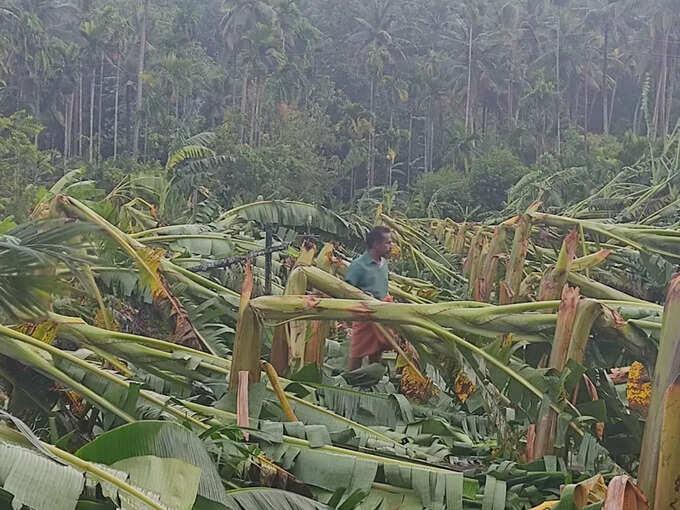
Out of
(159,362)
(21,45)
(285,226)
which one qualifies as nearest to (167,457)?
(159,362)

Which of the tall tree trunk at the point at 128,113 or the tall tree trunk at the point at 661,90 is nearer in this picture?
the tall tree trunk at the point at 661,90

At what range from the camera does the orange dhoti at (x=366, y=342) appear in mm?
3779

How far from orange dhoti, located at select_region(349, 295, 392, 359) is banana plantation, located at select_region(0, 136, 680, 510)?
114mm

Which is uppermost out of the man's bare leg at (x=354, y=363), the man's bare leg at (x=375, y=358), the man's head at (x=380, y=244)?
the man's head at (x=380, y=244)

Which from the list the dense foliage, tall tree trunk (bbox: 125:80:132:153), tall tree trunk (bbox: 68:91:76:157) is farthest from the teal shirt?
tall tree trunk (bbox: 68:91:76:157)

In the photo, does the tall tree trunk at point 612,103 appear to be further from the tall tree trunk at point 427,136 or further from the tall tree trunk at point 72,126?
the tall tree trunk at point 72,126

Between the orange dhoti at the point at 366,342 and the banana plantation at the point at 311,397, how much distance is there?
4.5 inches

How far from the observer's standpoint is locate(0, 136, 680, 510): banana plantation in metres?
1.58

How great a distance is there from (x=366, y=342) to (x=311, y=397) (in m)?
1.01

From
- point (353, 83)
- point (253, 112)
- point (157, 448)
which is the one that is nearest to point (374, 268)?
point (157, 448)

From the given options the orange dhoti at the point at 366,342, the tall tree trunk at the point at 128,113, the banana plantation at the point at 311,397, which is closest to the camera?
the banana plantation at the point at 311,397

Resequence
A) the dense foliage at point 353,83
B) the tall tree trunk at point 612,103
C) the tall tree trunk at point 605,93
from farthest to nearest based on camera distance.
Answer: the tall tree trunk at point 612,103, the tall tree trunk at point 605,93, the dense foliage at point 353,83

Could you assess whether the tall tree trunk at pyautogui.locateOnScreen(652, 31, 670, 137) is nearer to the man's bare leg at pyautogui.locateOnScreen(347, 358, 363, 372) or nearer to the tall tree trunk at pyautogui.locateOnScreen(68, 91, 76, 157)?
the tall tree trunk at pyautogui.locateOnScreen(68, 91, 76, 157)

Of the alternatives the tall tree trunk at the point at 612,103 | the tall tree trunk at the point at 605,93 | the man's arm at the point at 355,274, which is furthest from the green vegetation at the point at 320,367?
the tall tree trunk at the point at 612,103
